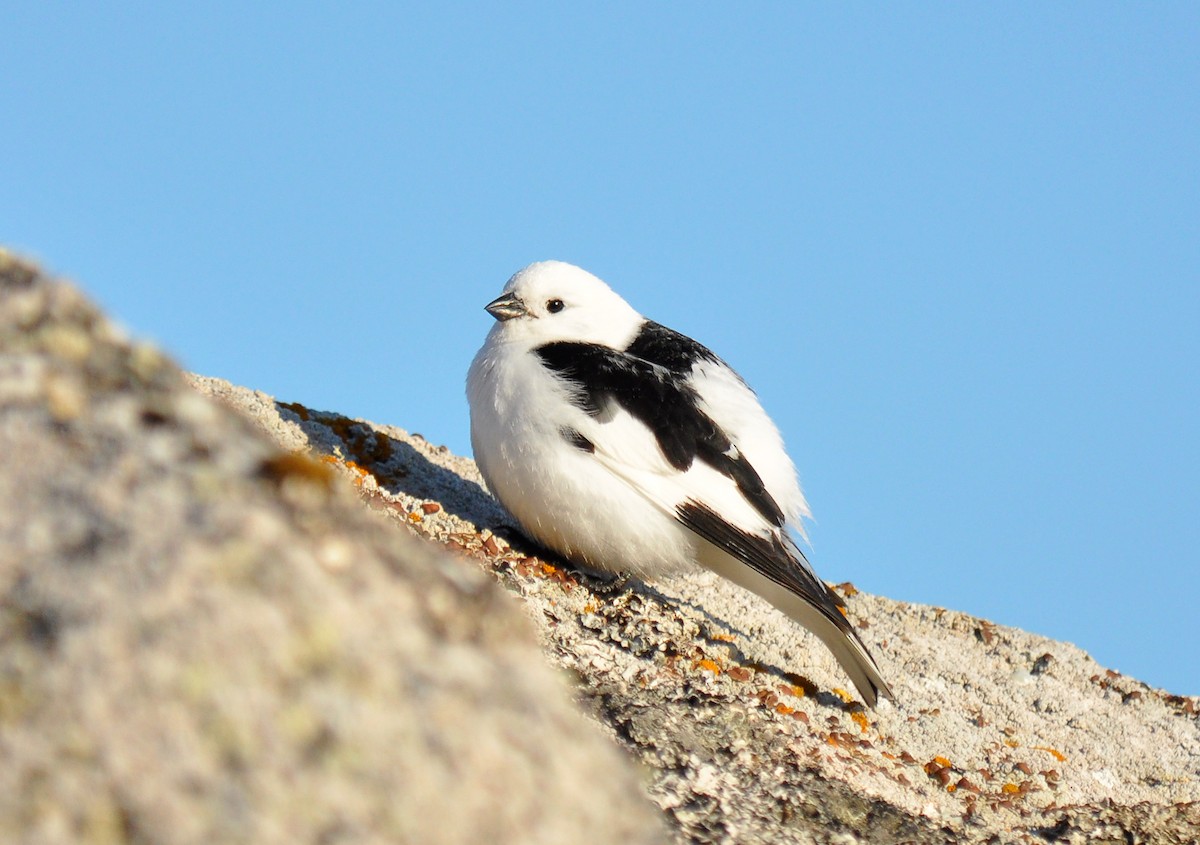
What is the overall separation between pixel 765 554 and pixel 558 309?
6.14ft

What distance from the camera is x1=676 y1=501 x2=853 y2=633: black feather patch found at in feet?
19.1

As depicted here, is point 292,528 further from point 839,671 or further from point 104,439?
point 839,671

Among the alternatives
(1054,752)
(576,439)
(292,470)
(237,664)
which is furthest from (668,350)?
(237,664)

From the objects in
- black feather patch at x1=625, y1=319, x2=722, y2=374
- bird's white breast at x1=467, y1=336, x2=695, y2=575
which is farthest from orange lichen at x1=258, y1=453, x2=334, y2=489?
black feather patch at x1=625, y1=319, x2=722, y2=374

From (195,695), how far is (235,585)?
16cm

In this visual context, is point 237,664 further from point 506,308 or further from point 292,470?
point 506,308

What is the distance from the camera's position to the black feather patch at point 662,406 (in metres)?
6.09

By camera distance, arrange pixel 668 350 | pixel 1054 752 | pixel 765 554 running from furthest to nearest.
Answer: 1. pixel 668 350
2. pixel 1054 752
3. pixel 765 554

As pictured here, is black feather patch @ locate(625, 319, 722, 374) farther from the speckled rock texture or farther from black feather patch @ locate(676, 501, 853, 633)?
the speckled rock texture

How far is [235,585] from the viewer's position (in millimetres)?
1784

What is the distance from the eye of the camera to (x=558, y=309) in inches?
272

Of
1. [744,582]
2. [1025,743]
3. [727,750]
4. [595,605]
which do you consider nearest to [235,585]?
[727,750]

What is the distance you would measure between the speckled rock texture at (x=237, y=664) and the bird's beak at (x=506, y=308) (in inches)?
190

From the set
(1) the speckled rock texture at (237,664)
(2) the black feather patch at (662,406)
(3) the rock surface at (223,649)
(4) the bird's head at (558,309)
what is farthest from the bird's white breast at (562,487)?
(1) the speckled rock texture at (237,664)
